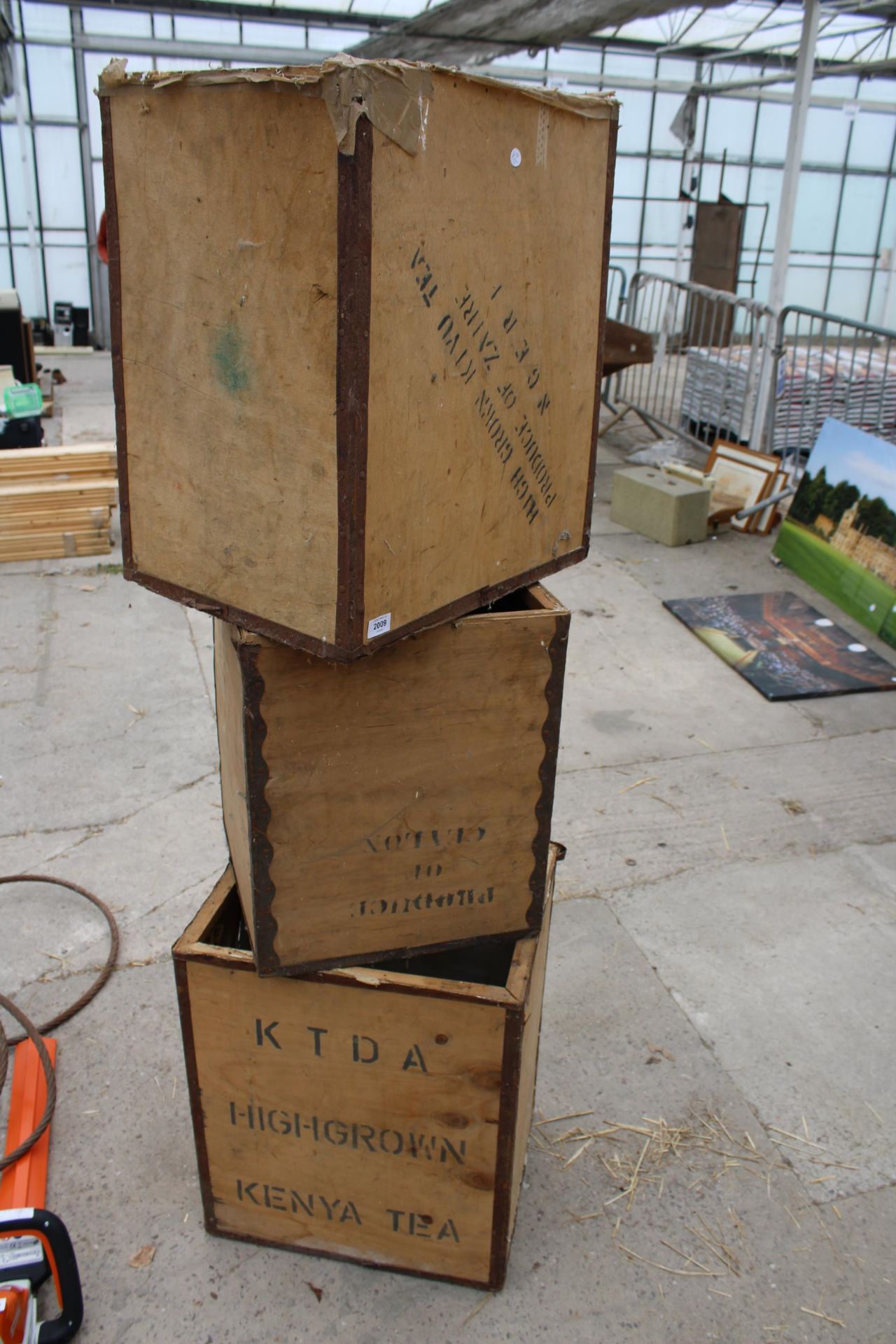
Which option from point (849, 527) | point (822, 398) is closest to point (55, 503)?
point (849, 527)

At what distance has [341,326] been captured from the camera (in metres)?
1.58

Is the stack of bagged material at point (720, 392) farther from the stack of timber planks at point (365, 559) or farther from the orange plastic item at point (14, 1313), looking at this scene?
the orange plastic item at point (14, 1313)

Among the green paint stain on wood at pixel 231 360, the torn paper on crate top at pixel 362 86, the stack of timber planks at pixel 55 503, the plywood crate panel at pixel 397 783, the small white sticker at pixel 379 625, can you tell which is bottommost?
the stack of timber planks at pixel 55 503

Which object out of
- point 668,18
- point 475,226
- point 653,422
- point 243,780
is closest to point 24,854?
point 243,780

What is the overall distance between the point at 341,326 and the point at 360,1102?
1715 millimetres

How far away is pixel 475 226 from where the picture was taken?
175 centimetres

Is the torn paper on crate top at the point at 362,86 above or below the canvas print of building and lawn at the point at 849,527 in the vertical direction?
above

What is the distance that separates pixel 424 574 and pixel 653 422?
9026mm

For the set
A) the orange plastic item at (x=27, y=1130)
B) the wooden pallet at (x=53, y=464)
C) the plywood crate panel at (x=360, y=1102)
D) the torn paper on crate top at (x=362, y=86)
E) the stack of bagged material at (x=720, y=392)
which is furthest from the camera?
the stack of bagged material at (x=720, y=392)

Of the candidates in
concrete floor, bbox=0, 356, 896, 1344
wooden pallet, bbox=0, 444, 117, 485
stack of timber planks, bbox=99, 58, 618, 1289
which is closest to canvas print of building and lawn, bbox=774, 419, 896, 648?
concrete floor, bbox=0, 356, 896, 1344

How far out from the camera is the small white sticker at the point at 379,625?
5.88ft

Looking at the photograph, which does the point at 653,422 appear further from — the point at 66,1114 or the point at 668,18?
the point at 66,1114

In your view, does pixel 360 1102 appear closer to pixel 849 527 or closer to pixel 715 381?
pixel 849 527

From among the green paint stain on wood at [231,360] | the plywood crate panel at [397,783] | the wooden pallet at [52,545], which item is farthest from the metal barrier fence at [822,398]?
the green paint stain on wood at [231,360]
